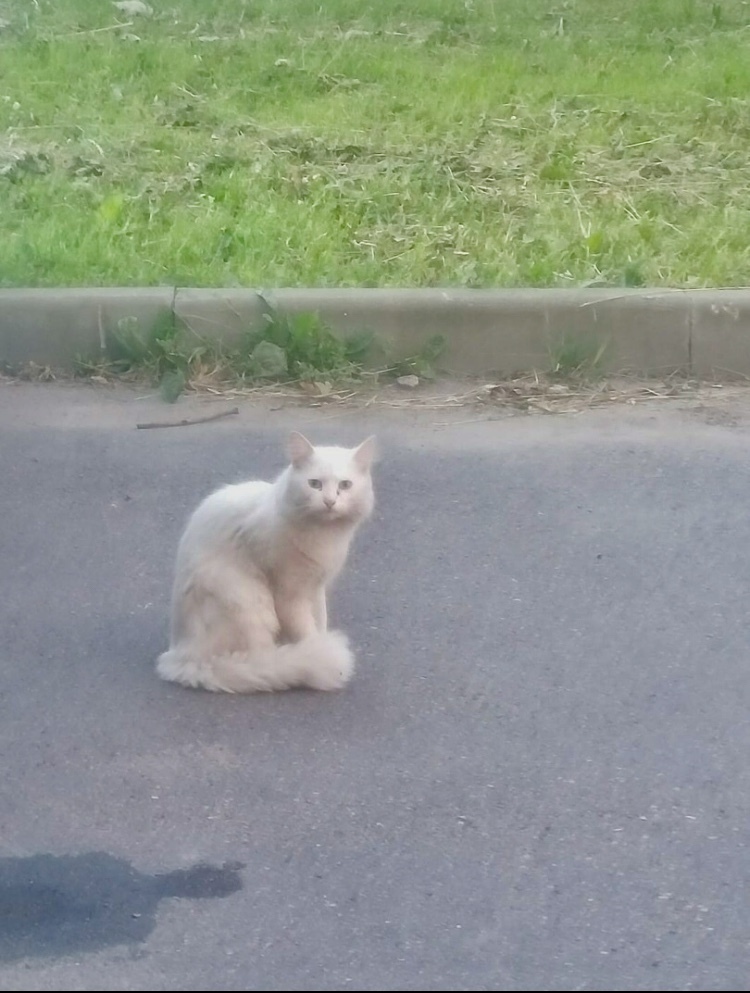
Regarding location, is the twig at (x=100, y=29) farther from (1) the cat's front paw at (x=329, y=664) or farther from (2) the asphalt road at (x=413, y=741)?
(1) the cat's front paw at (x=329, y=664)

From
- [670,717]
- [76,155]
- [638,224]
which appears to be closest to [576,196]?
[638,224]

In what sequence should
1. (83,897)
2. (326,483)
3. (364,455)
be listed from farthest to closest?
(364,455) < (326,483) < (83,897)

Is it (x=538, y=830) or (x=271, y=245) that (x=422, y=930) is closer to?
(x=538, y=830)

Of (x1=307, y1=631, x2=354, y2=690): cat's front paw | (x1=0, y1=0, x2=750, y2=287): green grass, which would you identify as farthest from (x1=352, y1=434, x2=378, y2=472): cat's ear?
(x1=0, y1=0, x2=750, y2=287): green grass

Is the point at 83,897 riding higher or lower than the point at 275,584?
lower

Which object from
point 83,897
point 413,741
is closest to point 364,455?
point 413,741

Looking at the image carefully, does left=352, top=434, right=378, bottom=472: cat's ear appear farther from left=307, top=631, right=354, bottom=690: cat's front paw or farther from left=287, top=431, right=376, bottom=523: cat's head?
left=307, top=631, right=354, bottom=690: cat's front paw

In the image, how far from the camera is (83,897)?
289 centimetres

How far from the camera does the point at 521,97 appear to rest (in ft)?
26.9

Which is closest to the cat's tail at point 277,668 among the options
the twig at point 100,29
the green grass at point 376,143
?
the green grass at point 376,143

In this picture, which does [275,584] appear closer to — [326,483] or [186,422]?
[326,483]

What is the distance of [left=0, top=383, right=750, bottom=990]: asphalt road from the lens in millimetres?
2762

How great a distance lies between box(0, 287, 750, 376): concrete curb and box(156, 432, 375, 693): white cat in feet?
7.08

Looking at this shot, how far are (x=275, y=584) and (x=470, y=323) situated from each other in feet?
7.87
